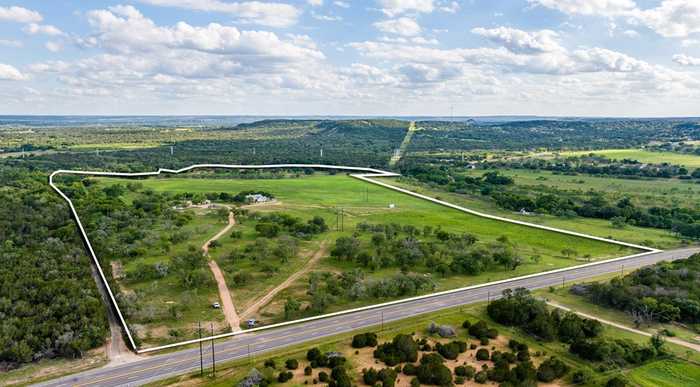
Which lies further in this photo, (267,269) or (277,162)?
(277,162)

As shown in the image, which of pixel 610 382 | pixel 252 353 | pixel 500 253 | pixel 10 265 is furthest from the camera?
pixel 500 253

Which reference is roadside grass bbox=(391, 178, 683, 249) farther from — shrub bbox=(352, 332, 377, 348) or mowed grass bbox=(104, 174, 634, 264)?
shrub bbox=(352, 332, 377, 348)

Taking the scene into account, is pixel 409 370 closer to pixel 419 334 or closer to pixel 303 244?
pixel 419 334

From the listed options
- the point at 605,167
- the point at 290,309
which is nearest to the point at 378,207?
the point at 290,309

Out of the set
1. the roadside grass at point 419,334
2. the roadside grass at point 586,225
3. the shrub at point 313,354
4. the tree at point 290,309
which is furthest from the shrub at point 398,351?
the roadside grass at point 586,225

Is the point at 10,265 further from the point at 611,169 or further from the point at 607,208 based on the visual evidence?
the point at 611,169

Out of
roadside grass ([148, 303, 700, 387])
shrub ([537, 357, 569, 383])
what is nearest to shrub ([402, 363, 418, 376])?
roadside grass ([148, 303, 700, 387])

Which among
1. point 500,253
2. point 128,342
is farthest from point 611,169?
point 128,342
